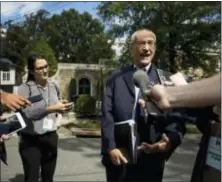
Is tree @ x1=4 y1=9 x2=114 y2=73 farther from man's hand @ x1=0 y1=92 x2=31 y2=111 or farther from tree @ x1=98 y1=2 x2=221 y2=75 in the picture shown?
man's hand @ x1=0 y1=92 x2=31 y2=111

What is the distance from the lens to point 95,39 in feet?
49.1

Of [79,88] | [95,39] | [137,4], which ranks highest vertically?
[137,4]

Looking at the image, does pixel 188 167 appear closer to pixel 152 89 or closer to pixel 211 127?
pixel 211 127

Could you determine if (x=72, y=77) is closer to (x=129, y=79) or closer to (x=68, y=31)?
(x=68, y=31)

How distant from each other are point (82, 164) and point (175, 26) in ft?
24.2

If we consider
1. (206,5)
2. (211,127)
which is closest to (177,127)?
(211,127)

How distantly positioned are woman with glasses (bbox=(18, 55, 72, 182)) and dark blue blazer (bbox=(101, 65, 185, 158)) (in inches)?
39.5

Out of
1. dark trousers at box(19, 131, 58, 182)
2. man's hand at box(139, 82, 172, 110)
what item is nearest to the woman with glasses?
dark trousers at box(19, 131, 58, 182)

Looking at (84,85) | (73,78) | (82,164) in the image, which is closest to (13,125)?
(82,164)

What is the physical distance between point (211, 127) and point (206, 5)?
35.7 feet

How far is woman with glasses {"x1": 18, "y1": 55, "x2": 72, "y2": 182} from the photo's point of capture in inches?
142

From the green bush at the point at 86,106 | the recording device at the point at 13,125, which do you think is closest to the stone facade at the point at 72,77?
the green bush at the point at 86,106

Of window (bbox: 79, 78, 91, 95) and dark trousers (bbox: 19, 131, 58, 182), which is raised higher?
dark trousers (bbox: 19, 131, 58, 182)

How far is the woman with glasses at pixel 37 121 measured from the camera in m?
3.60
